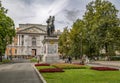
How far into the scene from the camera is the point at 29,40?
14350 cm

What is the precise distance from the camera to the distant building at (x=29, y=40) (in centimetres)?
14062

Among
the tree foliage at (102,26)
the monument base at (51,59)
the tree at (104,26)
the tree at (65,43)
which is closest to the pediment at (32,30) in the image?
the tree at (65,43)

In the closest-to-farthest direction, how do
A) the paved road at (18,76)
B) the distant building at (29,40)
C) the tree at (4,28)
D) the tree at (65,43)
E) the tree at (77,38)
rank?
1. the paved road at (18,76)
2. the tree at (4,28)
3. the tree at (77,38)
4. the tree at (65,43)
5. the distant building at (29,40)

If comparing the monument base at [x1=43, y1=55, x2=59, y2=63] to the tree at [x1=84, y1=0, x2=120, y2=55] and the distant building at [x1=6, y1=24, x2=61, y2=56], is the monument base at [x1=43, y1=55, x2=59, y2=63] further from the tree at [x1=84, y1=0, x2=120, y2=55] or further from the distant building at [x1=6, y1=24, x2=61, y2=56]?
the distant building at [x1=6, y1=24, x2=61, y2=56]

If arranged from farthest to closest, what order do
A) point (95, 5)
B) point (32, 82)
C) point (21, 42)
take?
point (21, 42), point (95, 5), point (32, 82)

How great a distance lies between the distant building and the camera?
Answer: 141 meters

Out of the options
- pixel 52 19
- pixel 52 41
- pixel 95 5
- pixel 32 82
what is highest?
pixel 95 5

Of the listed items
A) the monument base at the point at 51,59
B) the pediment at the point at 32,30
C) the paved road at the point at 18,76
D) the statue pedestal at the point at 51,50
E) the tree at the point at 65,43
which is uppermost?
the pediment at the point at 32,30

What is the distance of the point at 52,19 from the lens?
59.0 m

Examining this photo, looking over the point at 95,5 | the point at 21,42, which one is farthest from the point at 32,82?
the point at 21,42

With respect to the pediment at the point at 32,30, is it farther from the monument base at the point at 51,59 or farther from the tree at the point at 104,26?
Result: the monument base at the point at 51,59

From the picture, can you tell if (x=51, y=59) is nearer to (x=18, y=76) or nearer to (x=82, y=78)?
(x=18, y=76)

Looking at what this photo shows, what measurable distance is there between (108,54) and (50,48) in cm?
2166

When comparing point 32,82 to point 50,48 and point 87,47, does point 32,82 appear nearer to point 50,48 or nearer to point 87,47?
point 50,48
